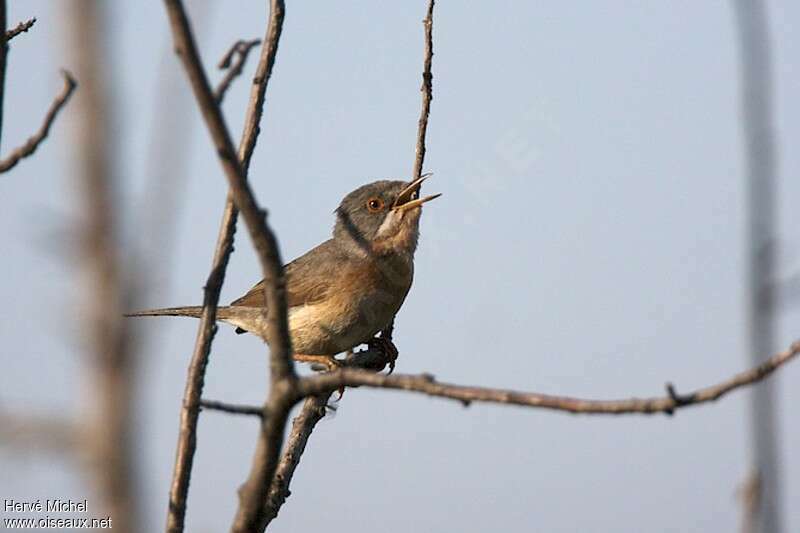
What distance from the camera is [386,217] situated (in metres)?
8.66

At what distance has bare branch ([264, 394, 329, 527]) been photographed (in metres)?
4.81

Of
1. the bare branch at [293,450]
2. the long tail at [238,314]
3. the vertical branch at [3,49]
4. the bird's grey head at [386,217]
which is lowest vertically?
the bare branch at [293,450]

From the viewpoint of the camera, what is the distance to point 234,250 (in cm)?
444

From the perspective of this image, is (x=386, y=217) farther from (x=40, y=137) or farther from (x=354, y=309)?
(x=40, y=137)

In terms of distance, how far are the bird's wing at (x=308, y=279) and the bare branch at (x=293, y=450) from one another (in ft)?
7.85

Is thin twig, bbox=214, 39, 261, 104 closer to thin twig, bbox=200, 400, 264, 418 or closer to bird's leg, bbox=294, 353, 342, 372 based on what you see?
thin twig, bbox=200, 400, 264, 418

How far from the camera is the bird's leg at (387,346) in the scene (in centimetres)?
796

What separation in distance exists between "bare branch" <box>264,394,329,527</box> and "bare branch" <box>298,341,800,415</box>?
2.06 metres

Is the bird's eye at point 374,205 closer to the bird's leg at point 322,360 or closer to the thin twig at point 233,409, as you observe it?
the bird's leg at point 322,360

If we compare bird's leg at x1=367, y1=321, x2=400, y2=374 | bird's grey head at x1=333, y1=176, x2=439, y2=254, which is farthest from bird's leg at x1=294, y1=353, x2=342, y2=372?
bird's grey head at x1=333, y1=176, x2=439, y2=254

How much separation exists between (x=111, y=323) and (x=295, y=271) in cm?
743

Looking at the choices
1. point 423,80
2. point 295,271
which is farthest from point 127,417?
point 295,271

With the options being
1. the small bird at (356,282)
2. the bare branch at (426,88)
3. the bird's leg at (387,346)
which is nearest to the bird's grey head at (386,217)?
the small bird at (356,282)

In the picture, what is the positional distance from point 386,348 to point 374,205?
1341mm
